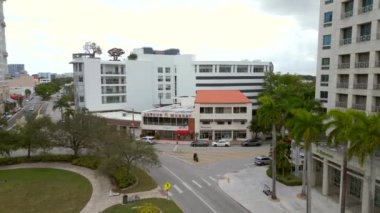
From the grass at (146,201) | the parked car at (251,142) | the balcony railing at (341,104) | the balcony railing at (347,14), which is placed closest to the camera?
the grass at (146,201)

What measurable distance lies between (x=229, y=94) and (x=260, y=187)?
3973cm

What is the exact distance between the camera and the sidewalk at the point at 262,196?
3412cm

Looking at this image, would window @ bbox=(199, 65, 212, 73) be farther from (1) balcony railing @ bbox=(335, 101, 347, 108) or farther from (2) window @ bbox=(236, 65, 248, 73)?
(1) balcony railing @ bbox=(335, 101, 347, 108)

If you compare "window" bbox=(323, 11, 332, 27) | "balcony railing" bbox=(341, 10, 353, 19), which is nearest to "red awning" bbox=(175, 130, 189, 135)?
"window" bbox=(323, 11, 332, 27)

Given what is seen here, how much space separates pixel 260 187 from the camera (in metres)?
41.2

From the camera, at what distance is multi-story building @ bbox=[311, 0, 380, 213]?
106 ft

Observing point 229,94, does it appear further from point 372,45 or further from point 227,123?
point 372,45

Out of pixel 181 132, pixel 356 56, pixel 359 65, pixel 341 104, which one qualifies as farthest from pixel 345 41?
pixel 181 132

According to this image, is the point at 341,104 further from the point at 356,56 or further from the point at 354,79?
the point at 356,56

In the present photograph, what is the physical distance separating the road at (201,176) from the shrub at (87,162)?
929 cm

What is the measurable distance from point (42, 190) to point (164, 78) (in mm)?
65472

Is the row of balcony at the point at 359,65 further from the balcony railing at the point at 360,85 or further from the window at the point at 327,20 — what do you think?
the window at the point at 327,20

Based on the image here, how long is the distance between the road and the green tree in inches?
727

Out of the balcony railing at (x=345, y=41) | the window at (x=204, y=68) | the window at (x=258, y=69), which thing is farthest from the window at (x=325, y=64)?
the window at (x=258, y=69)
